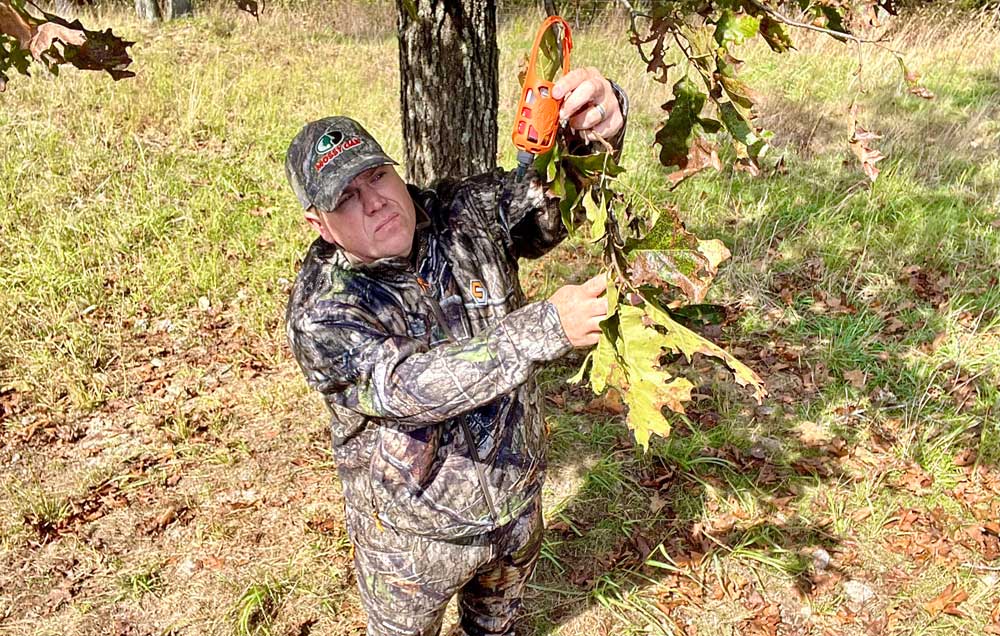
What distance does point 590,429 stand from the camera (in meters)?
4.36

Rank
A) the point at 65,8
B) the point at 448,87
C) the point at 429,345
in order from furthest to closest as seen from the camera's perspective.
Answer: the point at 65,8 < the point at 448,87 < the point at 429,345

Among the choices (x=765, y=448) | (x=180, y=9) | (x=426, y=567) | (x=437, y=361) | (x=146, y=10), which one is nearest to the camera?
(x=437, y=361)

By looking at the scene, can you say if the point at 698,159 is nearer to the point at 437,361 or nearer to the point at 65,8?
the point at 437,361

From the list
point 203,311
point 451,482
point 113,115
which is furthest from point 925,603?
point 113,115

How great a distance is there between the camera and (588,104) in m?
1.80

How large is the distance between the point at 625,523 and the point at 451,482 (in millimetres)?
1971

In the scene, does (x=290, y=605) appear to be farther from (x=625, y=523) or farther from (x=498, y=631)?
(x=625, y=523)

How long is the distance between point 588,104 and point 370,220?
2.04ft

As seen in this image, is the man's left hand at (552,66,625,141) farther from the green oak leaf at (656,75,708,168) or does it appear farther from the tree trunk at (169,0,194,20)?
the tree trunk at (169,0,194,20)

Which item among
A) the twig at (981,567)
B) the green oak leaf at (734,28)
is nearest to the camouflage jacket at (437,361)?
the green oak leaf at (734,28)

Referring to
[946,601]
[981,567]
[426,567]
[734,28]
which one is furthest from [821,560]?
[734,28]

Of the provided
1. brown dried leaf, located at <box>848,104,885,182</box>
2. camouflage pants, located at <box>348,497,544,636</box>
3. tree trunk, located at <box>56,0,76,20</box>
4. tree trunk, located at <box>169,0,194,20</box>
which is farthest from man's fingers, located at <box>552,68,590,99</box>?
tree trunk, located at <box>56,0,76,20</box>

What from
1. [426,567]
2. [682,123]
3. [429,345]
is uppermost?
[682,123]

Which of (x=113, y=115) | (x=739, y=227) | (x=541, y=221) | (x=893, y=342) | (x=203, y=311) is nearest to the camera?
(x=541, y=221)
